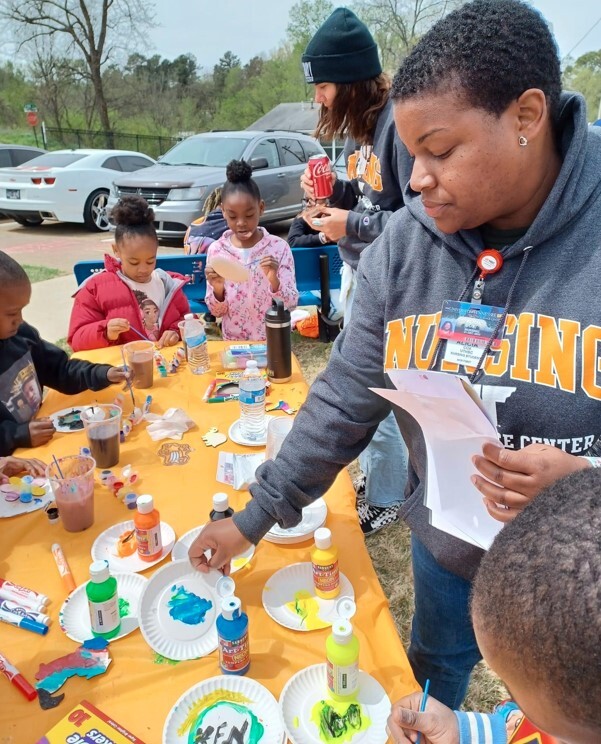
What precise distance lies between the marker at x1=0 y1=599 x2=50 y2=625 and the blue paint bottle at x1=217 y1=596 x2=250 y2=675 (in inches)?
18.0

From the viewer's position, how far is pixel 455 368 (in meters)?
1.11

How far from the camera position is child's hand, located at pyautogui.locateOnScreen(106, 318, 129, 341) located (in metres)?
2.81

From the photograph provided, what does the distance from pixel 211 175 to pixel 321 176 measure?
6.36m

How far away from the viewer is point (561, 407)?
1.00 meters

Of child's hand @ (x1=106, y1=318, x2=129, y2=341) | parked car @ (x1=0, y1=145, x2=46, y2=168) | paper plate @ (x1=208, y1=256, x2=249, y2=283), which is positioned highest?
parked car @ (x1=0, y1=145, x2=46, y2=168)

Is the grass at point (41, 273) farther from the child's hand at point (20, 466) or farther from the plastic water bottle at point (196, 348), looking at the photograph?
the child's hand at point (20, 466)

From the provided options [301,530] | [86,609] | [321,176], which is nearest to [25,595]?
[86,609]

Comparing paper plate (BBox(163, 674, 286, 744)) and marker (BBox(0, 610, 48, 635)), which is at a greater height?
marker (BBox(0, 610, 48, 635))

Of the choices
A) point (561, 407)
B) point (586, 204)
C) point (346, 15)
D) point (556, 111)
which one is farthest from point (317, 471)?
point (346, 15)

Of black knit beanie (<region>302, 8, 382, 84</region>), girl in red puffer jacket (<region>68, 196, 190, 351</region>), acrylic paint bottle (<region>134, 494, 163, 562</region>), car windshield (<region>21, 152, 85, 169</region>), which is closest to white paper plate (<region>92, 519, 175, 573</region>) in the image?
acrylic paint bottle (<region>134, 494, 163, 562</region>)

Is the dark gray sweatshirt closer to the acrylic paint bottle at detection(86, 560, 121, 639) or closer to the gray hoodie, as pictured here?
the gray hoodie

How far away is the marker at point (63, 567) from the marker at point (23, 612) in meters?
0.10

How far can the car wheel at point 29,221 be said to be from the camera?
10.6 meters

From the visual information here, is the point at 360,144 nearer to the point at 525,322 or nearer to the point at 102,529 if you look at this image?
the point at 525,322
